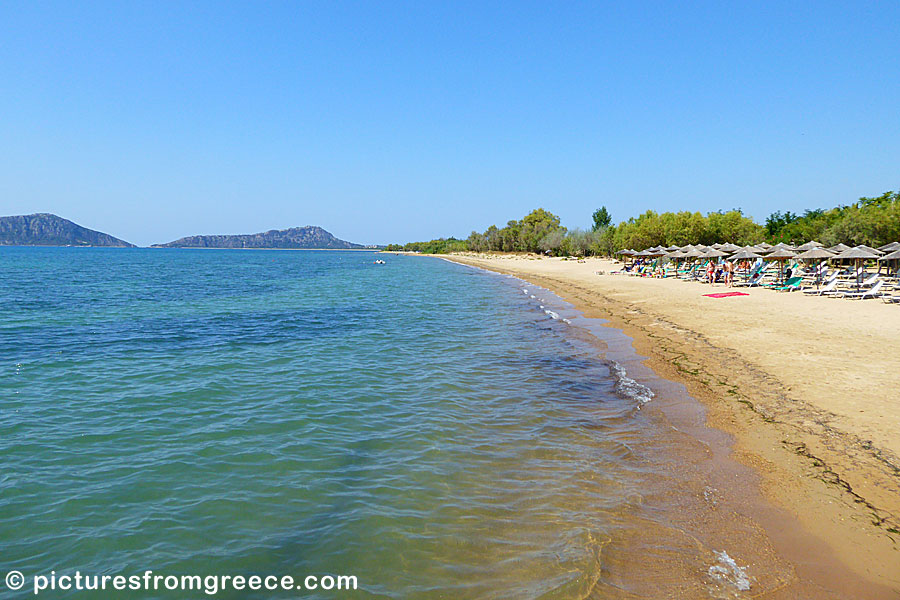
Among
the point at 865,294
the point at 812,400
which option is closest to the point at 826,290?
the point at 865,294

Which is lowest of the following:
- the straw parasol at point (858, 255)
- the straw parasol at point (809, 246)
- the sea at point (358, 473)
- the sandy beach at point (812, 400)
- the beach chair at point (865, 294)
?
the sea at point (358, 473)

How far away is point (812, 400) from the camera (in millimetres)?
7797

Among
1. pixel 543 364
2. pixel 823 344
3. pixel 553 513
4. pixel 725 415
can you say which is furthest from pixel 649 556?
pixel 823 344

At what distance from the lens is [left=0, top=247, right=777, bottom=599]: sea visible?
14.0ft

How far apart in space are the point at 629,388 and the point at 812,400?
2.95 m

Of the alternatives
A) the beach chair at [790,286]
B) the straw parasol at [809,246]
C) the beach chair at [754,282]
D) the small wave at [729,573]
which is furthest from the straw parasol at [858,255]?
the small wave at [729,573]

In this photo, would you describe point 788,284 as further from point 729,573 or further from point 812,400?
point 729,573

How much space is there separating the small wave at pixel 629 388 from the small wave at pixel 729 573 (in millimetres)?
4730

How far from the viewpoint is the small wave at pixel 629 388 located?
29.8ft

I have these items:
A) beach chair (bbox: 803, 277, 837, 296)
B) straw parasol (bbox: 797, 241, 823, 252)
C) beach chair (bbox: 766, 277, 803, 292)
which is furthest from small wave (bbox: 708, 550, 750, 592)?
straw parasol (bbox: 797, 241, 823, 252)

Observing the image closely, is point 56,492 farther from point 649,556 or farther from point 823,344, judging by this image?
point 823,344

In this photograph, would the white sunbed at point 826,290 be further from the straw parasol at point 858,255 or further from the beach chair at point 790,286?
the beach chair at point 790,286

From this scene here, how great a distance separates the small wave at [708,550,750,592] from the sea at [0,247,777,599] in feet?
0.06

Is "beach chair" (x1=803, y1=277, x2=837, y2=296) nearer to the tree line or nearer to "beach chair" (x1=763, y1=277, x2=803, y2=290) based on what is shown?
"beach chair" (x1=763, y1=277, x2=803, y2=290)
